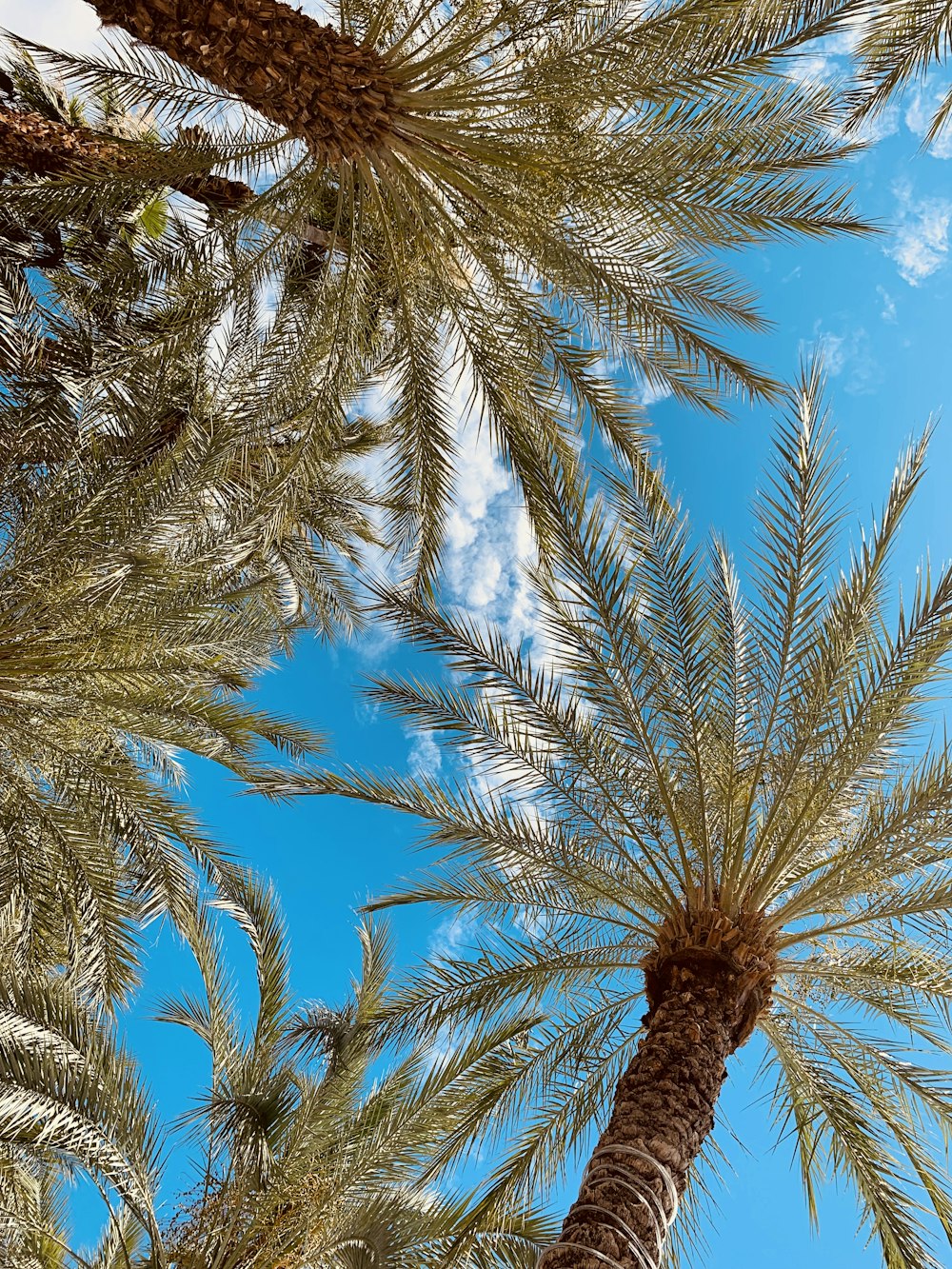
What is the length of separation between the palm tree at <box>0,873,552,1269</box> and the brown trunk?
4.75 feet

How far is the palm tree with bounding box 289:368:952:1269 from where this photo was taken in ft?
16.8

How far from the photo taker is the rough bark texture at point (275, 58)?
518 centimetres

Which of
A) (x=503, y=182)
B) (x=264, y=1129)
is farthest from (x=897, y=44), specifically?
(x=264, y=1129)

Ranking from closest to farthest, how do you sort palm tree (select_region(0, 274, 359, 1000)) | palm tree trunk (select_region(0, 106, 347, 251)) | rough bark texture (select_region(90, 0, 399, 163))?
rough bark texture (select_region(90, 0, 399, 163)) → palm tree trunk (select_region(0, 106, 347, 251)) → palm tree (select_region(0, 274, 359, 1000))

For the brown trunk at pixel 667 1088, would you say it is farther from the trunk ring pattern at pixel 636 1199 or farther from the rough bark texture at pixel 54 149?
the rough bark texture at pixel 54 149

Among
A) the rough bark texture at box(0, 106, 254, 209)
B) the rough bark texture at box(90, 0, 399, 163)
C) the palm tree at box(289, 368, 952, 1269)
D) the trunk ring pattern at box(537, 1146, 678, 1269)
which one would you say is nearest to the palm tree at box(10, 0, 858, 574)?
the rough bark texture at box(90, 0, 399, 163)

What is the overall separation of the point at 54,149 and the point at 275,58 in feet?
7.07

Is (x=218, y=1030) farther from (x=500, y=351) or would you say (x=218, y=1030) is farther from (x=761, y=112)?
(x=761, y=112)

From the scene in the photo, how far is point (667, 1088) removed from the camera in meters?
4.50

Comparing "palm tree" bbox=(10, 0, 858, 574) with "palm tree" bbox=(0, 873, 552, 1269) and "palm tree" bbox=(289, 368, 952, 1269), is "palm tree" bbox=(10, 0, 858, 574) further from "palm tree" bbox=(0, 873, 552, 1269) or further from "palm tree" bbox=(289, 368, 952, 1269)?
"palm tree" bbox=(0, 873, 552, 1269)

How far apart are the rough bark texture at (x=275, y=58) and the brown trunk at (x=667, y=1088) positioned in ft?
15.9

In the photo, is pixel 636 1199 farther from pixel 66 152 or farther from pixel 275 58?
pixel 66 152

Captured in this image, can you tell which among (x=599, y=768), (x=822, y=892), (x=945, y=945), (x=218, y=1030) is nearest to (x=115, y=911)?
(x=218, y=1030)

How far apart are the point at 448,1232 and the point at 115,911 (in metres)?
3.00
